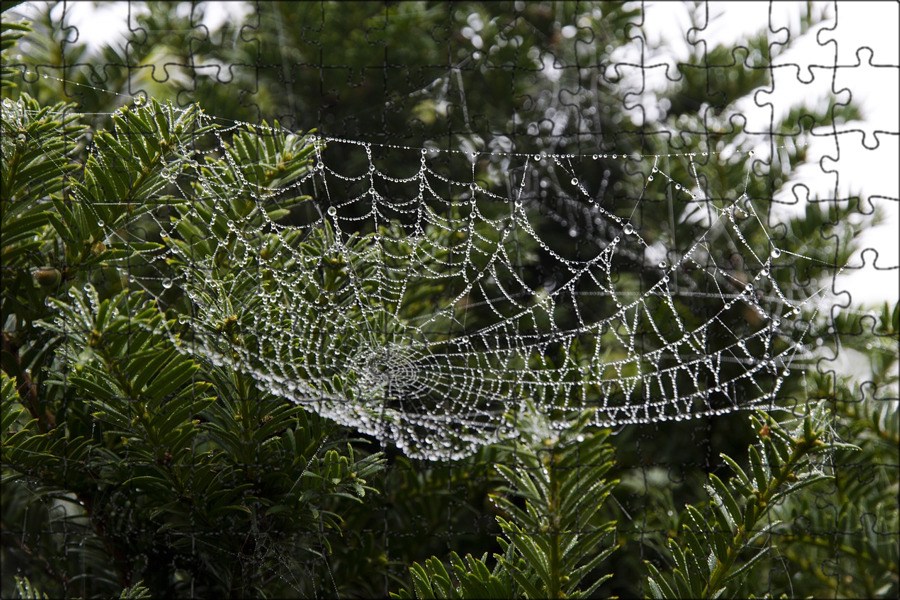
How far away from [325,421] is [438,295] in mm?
272

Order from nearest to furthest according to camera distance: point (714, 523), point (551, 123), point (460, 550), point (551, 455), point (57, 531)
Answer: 1. point (551, 455)
2. point (714, 523)
3. point (57, 531)
4. point (460, 550)
5. point (551, 123)

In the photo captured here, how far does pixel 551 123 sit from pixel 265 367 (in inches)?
26.5

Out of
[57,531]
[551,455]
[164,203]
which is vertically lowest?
[57,531]

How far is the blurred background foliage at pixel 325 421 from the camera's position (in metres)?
0.82

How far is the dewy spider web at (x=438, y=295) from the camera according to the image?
86 centimetres

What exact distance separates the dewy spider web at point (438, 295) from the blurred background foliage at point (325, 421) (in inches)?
1.1

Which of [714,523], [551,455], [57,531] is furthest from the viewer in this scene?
[57,531]

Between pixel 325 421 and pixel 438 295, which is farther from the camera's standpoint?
pixel 438 295

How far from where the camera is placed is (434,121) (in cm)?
133

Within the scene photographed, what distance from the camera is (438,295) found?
1.06m

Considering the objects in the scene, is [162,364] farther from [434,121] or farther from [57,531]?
[434,121]

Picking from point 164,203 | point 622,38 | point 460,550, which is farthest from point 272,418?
point 622,38

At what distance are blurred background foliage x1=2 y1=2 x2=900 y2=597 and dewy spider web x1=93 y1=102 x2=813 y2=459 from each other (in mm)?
29

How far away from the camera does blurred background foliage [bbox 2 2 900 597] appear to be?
A: 0.82 metres
